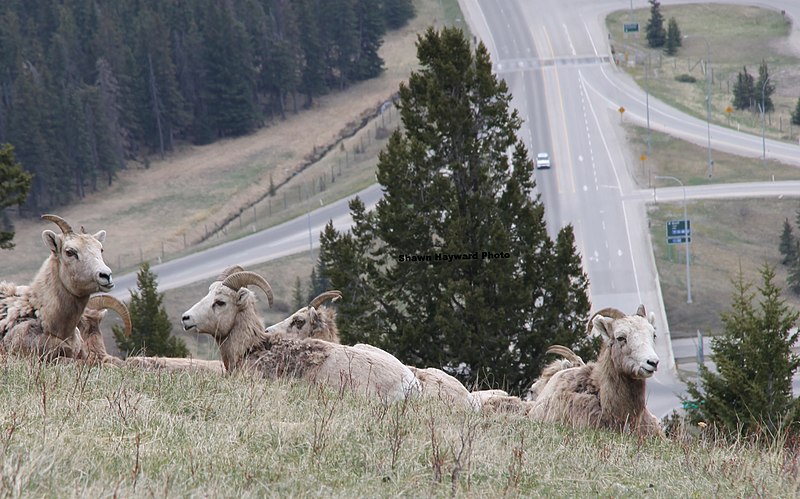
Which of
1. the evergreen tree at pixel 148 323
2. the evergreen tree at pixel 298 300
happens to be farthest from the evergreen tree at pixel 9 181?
the evergreen tree at pixel 298 300

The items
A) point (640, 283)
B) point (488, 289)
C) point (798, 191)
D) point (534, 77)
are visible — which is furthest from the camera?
point (534, 77)

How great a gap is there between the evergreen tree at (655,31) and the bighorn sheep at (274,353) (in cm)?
9669

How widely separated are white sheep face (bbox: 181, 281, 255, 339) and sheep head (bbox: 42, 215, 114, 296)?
5.09 ft

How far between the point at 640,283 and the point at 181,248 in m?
33.8

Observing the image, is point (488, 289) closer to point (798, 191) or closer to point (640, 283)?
point (640, 283)

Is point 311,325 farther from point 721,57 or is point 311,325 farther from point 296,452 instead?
point 721,57

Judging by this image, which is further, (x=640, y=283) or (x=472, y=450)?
(x=640, y=283)

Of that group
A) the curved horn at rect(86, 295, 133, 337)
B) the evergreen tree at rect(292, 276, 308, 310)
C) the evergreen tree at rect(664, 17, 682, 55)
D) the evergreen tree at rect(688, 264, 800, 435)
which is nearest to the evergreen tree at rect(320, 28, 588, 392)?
the evergreen tree at rect(688, 264, 800, 435)

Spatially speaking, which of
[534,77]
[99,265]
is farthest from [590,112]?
[99,265]

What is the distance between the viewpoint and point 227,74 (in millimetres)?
104250

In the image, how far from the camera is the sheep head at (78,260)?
1379cm

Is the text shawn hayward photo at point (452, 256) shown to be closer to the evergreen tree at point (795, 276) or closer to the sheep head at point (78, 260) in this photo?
the sheep head at point (78, 260)

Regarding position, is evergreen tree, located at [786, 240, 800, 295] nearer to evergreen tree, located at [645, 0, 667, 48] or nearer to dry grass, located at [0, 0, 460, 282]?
dry grass, located at [0, 0, 460, 282]

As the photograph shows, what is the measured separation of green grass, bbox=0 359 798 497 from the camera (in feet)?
24.1
